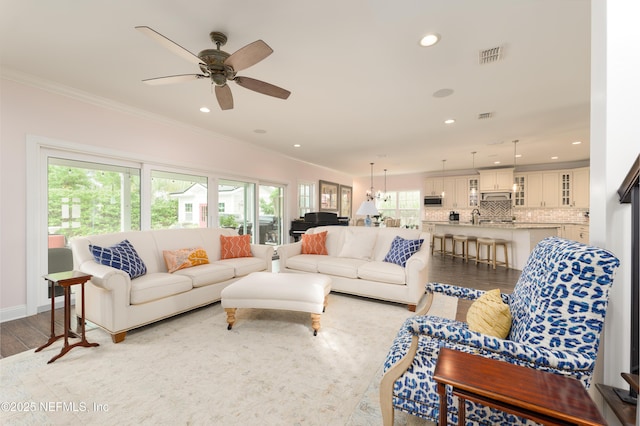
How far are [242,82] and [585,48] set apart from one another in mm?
3134

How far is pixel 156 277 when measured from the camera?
2.79m

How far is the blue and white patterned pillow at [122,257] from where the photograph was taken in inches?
102

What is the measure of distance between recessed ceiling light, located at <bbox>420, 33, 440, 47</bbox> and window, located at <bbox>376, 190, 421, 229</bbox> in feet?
26.6

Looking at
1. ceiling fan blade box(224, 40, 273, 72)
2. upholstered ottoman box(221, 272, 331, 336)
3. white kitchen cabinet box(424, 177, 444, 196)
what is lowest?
upholstered ottoman box(221, 272, 331, 336)

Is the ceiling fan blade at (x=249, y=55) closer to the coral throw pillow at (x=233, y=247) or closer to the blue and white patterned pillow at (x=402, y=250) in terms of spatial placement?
the coral throw pillow at (x=233, y=247)

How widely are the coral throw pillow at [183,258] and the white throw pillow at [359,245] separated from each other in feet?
6.77

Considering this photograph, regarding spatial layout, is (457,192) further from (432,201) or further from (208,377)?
(208,377)

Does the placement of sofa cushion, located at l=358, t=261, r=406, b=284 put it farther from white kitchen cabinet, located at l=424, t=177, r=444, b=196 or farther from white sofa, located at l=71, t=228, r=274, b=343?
white kitchen cabinet, located at l=424, t=177, r=444, b=196

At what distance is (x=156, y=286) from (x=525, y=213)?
9.98 m

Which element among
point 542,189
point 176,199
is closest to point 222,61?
point 176,199

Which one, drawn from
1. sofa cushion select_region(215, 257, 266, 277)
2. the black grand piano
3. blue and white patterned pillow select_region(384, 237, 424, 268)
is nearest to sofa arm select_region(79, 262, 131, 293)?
sofa cushion select_region(215, 257, 266, 277)

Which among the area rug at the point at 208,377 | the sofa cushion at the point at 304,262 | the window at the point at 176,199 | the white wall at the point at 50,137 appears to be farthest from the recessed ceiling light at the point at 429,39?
the window at the point at 176,199

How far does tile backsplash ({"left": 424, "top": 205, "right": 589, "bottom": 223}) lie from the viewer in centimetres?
752

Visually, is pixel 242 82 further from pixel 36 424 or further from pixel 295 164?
pixel 295 164
